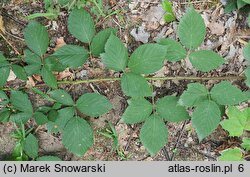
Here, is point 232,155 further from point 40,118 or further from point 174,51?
point 40,118

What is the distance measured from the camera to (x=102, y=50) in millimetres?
1923

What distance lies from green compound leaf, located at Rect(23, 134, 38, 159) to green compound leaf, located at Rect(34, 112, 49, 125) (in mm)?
127

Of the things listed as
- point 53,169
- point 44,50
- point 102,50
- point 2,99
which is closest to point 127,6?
point 102,50

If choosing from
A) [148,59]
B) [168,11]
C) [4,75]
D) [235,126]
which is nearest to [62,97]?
[4,75]

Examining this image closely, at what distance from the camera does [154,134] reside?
1905 mm

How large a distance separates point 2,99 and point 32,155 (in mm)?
375

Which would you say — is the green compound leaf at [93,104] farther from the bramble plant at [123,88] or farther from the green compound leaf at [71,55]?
the green compound leaf at [71,55]

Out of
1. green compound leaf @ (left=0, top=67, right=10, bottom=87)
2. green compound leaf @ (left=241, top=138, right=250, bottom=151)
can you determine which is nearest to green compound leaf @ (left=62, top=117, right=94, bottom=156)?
green compound leaf @ (left=0, top=67, right=10, bottom=87)

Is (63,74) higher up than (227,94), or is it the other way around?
(63,74)

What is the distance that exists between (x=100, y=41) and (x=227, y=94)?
29.3 inches

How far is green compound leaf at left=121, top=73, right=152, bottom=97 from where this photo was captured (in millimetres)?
1847

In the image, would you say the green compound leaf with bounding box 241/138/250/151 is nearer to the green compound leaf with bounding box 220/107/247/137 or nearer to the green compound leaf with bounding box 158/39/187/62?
the green compound leaf with bounding box 220/107/247/137

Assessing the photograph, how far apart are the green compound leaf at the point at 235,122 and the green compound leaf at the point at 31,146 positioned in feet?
3.60

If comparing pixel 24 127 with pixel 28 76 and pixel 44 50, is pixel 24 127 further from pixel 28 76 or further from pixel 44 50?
pixel 44 50
